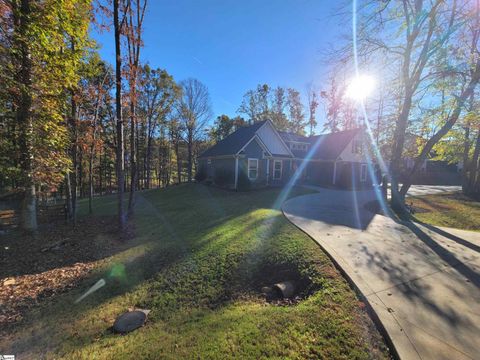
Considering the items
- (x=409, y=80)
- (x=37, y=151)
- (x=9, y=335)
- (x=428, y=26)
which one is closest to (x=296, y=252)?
(x=9, y=335)

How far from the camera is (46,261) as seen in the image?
6.06 meters

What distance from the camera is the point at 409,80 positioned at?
1036cm

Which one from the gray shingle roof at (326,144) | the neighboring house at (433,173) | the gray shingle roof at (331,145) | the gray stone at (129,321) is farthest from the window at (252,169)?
the neighboring house at (433,173)

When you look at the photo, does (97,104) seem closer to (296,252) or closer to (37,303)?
(37,303)

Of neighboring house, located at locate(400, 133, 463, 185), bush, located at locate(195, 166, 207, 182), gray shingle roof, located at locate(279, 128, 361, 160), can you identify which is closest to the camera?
gray shingle roof, located at locate(279, 128, 361, 160)

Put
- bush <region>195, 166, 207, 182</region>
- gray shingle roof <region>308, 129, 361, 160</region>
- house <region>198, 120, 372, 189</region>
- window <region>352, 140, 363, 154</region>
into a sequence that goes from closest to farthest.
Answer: house <region>198, 120, 372, 189</region> < gray shingle roof <region>308, 129, 361, 160</region> < window <region>352, 140, 363, 154</region> < bush <region>195, 166, 207, 182</region>

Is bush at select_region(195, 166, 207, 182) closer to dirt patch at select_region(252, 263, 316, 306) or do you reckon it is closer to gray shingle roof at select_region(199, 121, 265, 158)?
gray shingle roof at select_region(199, 121, 265, 158)

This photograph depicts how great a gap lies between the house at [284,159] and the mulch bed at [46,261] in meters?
10.8

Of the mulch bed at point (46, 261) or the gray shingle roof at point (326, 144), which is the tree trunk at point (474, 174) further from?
the mulch bed at point (46, 261)

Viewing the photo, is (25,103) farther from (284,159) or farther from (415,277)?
(284,159)

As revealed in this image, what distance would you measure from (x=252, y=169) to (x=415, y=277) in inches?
568

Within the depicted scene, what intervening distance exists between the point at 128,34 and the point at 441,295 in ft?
37.6

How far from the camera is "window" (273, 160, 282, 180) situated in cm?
1962

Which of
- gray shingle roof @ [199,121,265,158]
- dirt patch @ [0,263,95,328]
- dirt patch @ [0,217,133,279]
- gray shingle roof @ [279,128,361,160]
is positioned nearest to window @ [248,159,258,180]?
gray shingle roof @ [199,121,265,158]
